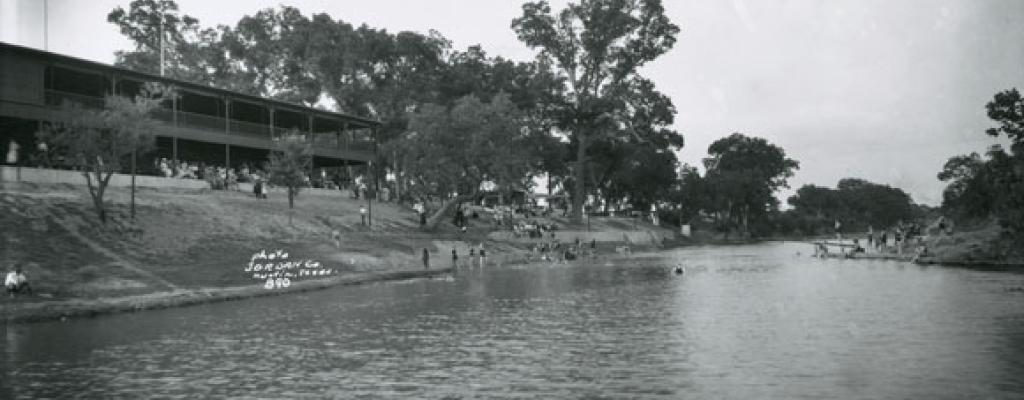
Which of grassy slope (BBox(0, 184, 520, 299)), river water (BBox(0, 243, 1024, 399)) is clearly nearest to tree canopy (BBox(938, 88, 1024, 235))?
river water (BBox(0, 243, 1024, 399))

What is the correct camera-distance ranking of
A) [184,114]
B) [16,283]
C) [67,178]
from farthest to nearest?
[184,114] → [67,178] → [16,283]

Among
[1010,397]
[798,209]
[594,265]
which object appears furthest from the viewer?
[798,209]

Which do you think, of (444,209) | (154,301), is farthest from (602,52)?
(154,301)

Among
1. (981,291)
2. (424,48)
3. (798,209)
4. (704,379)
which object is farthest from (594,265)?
(798,209)

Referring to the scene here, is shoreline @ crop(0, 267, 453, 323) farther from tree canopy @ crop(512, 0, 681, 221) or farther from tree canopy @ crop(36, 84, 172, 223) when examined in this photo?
tree canopy @ crop(512, 0, 681, 221)

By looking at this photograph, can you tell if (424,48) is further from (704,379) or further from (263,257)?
(704,379)

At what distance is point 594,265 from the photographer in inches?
2484

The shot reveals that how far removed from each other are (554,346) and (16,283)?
20477 mm

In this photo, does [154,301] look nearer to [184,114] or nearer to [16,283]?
[16,283]

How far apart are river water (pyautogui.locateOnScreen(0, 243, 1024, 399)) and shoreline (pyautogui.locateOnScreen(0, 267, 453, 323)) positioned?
38.2 inches

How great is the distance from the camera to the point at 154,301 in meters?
34.1

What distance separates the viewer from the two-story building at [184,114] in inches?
1986

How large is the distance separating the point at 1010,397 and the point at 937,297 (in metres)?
19.4

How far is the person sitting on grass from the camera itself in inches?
1204
